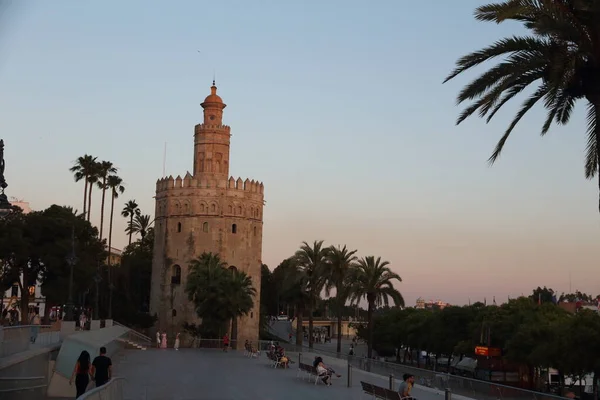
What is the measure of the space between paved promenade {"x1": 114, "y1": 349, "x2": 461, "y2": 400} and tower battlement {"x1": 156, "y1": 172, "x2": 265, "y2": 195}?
2985 cm

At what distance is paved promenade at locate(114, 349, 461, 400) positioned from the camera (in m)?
18.6

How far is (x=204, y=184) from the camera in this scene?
201ft

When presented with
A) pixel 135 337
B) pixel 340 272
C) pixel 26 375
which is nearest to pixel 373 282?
pixel 340 272

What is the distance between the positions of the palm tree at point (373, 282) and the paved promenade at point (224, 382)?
13.8 metres

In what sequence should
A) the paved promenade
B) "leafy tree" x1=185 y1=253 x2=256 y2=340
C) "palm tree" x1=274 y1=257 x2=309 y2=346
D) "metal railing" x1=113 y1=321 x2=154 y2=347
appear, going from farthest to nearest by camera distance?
"palm tree" x1=274 y1=257 x2=309 y2=346
"leafy tree" x1=185 y1=253 x2=256 y2=340
"metal railing" x1=113 y1=321 x2=154 y2=347
the paved promenade

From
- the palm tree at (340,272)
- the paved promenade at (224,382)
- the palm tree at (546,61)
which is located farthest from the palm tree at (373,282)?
the palm tree at (546,61)

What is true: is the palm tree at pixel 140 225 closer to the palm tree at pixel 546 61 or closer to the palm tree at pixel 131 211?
the palm tree at pixel 131 211

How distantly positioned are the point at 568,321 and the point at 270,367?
1507 centimetres

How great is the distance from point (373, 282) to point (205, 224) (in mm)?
20326

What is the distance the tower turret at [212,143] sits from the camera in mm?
61750

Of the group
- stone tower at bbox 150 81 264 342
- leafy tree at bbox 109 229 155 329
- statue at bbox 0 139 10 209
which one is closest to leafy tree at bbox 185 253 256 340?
stone tower at bbox 150 81 264 342

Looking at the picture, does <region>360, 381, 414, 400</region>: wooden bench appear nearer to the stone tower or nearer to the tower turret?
the stone tower

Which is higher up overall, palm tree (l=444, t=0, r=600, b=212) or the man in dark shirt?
palm tree (l=444, t=0, r=600, b=212)

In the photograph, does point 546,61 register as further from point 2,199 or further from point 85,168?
point 85,168
